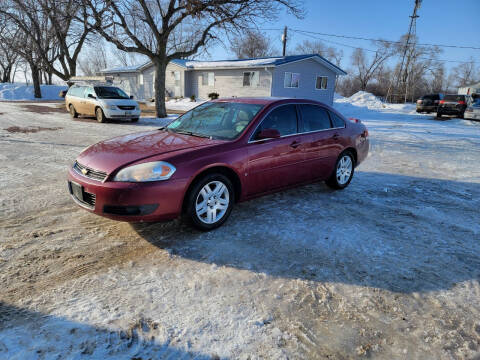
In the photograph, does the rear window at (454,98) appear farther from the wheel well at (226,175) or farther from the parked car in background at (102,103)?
the wheel well at (226,175)

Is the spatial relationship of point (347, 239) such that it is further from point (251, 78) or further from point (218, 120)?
point (251, 78)

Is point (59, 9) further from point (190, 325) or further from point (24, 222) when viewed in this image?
point (190, 325)

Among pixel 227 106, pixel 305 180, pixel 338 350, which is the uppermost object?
pixel 227 106

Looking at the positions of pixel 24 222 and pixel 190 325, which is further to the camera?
pixel 24 222

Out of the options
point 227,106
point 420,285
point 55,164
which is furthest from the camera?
point 55,164

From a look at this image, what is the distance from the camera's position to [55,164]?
6.78 metres

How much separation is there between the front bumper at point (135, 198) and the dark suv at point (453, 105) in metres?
24.8

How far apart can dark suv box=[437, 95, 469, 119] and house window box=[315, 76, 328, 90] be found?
8921 millimetres

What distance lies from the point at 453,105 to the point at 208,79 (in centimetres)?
1917

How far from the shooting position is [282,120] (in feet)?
15.4

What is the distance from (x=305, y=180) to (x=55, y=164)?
5.14m

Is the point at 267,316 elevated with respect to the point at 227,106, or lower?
lower

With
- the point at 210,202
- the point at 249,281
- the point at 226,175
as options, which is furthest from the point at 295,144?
the point at 249,281

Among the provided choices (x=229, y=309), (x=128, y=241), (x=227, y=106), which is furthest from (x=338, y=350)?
(x=227, y=106)
